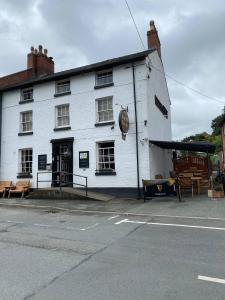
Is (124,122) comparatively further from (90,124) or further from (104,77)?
(104,77)

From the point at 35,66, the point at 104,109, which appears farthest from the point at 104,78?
the point at 35,66

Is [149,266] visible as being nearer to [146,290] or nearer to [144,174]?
[146,290]

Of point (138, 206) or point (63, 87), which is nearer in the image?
point (138, 206)

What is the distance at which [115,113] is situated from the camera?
61.1ft

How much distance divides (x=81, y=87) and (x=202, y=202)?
403 inches

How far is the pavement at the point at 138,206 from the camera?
12330 mm

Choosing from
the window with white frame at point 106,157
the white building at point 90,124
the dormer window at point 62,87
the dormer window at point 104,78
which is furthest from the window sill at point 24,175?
the dormer window at point 104,78

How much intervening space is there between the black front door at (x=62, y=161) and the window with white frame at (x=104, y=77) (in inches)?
161

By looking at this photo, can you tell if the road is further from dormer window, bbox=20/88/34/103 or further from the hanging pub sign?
dormer window, bbox=20/88/34/103

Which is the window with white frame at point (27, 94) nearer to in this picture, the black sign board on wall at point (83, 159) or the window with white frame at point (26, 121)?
the window with white frame at point (26, 121)

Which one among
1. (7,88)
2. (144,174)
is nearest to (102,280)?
(144,174)

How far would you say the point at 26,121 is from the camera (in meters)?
22.0

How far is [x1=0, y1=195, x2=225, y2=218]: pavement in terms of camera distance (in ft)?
40.5

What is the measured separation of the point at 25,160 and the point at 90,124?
576cm
